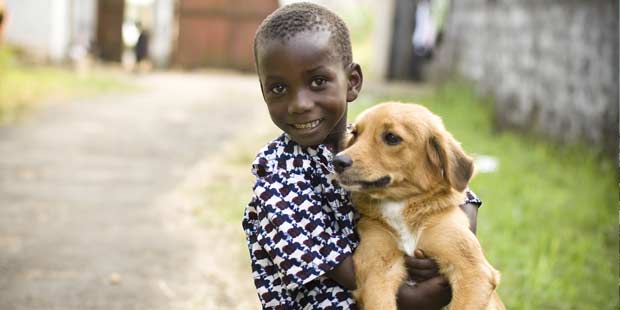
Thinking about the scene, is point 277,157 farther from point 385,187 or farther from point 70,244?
point 70,244

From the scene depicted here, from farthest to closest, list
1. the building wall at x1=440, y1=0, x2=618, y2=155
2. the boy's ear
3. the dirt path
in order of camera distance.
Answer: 1. the building wall at x1=440, y1=0, x2=618, y2=155
2. the dirt path
3. the boy's ear

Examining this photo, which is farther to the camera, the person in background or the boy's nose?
the person in background

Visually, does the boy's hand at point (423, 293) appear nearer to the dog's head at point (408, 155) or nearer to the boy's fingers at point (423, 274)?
the boy's fingers at point (423, 274)

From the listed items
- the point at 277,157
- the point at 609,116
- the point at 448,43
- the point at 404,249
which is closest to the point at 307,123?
the point at 277,157

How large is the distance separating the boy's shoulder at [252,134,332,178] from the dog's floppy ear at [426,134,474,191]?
15.0 inches

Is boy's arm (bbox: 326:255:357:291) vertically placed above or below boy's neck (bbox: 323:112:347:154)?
below

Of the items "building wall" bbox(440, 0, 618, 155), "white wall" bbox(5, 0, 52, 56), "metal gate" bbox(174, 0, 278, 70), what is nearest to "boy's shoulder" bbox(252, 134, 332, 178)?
"building wall" bbox(440, 0, 618, 155)

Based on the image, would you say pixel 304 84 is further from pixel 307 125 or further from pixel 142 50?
pixel 142 50

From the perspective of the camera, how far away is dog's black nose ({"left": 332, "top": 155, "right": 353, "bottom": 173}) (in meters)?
2.21

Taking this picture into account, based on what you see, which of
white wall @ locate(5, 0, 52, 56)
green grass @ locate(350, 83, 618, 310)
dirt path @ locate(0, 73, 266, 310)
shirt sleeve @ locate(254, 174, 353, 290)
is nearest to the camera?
shirt sleeve @ locate(254, 174, 353, 290)

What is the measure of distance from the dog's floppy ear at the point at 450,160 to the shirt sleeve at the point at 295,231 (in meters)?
0.41

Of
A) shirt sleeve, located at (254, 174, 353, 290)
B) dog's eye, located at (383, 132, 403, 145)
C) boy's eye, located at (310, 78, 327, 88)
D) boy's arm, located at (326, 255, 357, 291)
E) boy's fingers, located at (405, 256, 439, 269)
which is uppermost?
boy's eye, located at (310, 78, 327, 88)

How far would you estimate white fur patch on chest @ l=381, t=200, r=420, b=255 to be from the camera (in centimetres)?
232

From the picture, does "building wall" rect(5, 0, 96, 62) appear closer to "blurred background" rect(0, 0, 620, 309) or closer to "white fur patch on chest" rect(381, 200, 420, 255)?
"blurred background" rect(0, 0, 620, 309)
